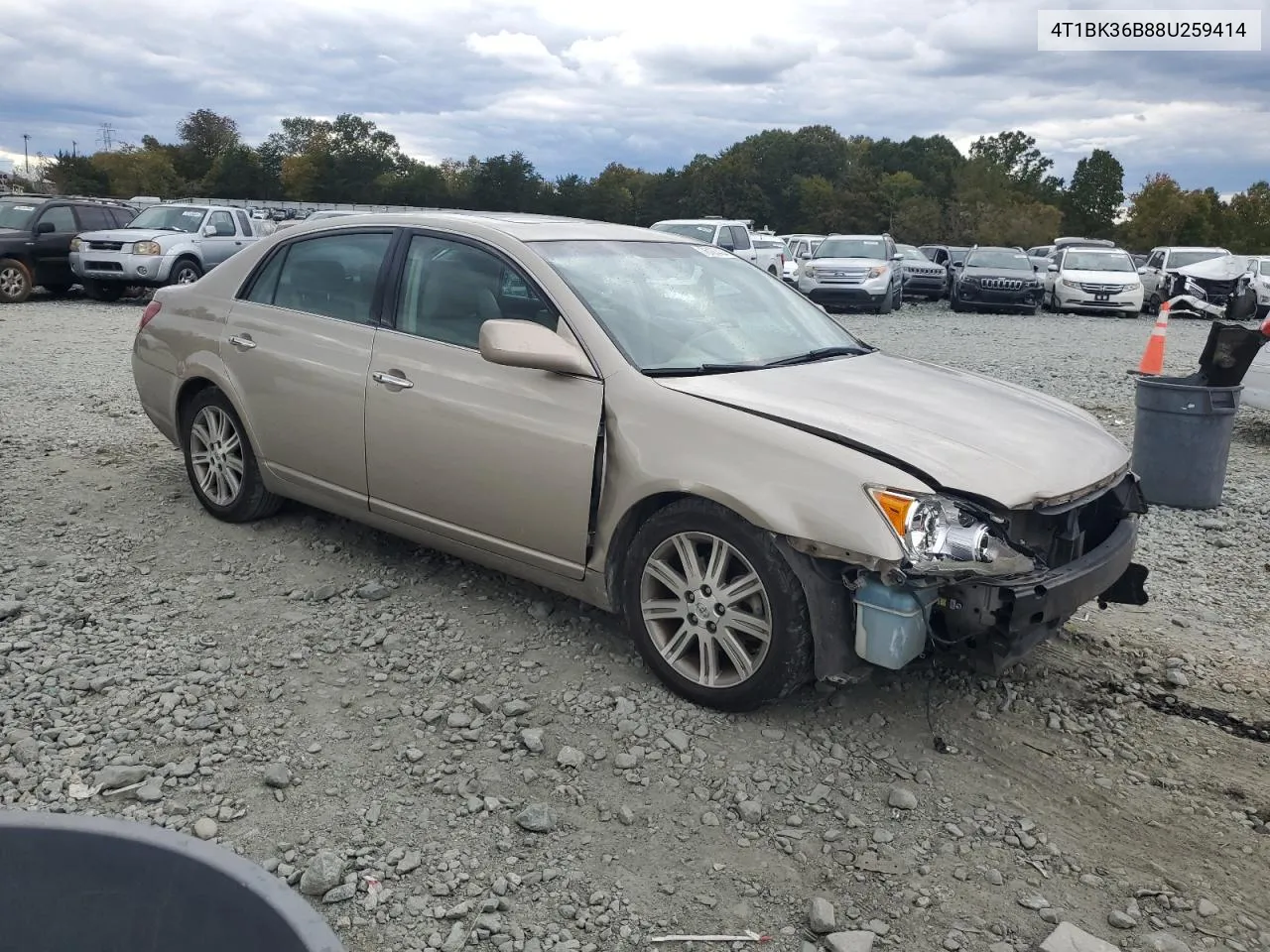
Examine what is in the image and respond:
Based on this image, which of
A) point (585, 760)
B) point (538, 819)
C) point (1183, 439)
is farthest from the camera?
point (1183, 439)

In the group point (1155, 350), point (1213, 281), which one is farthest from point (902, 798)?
point (1213, 281)

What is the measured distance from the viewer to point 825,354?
15.1 ft

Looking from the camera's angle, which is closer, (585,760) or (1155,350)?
(585,760)

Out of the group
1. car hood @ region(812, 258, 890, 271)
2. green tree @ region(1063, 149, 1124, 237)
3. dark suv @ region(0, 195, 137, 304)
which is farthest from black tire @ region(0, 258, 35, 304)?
green tree @ region(1063, 149, 1124, 237)

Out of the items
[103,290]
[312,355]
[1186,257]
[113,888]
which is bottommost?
[113,888]

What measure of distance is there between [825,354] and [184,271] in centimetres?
1632

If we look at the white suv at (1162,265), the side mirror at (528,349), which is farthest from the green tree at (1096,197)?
the side mirror at (528,349)

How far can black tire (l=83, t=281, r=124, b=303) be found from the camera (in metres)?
18.1

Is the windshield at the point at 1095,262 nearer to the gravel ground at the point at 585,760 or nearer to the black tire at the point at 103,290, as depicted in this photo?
the black tire at the point at 103,290

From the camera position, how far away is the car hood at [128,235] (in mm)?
17828

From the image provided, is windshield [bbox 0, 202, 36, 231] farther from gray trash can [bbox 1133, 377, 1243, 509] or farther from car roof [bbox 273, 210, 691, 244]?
gray trash can [bbox 1133, 377, 1243, 509]

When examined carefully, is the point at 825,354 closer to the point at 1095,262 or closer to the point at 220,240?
the point at 220,240

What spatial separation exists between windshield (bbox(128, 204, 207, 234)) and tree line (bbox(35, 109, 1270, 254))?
59.0 m

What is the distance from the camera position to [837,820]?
3207 mm
